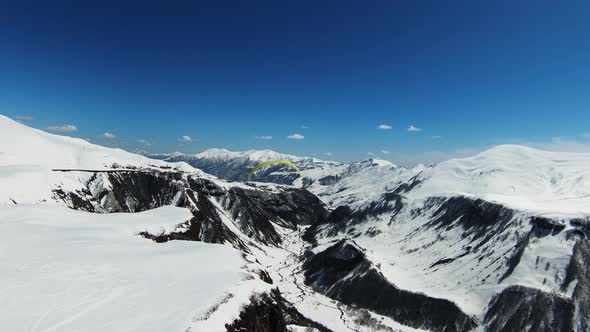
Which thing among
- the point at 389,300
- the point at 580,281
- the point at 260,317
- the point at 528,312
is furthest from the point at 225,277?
A: the point at 580,281

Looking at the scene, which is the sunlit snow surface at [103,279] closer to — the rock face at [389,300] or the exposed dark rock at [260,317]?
the exposed dark rock at [260,317]

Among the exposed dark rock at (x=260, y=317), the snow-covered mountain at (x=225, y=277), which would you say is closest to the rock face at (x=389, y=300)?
the snow-covered mountain at (x=225, y=277)

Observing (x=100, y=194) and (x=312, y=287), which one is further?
(x=312, y=287)

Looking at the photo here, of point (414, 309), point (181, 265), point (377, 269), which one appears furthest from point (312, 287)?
point (181, 265)

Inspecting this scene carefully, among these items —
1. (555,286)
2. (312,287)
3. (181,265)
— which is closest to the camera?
(181,265)

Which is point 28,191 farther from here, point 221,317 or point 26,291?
point 221,317

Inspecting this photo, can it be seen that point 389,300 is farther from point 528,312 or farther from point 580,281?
point 580,281
